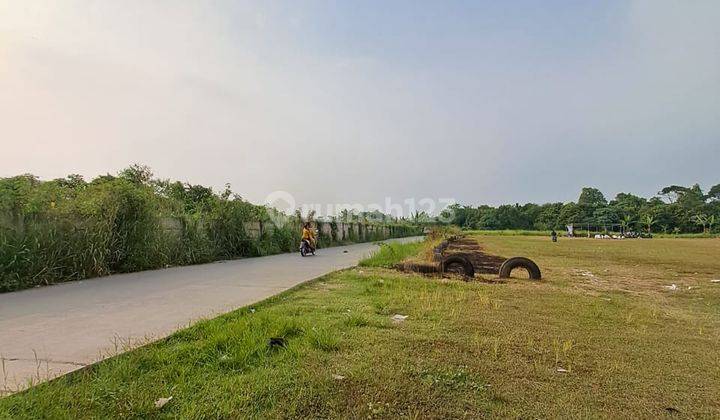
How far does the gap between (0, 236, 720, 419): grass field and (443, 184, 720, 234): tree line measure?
77.3 meters

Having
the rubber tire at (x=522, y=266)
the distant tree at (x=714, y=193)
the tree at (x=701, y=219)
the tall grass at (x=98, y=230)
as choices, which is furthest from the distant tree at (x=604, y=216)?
the tall grass at (x=98, y=230)

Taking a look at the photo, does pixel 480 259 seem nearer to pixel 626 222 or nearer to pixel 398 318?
pixel 398 318

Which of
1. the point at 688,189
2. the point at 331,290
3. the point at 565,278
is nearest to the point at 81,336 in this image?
the point at 331,290

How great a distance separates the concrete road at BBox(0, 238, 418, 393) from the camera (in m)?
2.74

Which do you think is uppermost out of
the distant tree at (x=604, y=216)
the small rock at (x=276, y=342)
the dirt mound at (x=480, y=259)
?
the distant tree at (x=604, y=216)

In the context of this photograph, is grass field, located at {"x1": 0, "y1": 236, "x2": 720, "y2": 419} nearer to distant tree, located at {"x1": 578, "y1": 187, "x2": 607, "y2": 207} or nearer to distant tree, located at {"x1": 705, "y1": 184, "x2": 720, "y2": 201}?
distant tree, located at {"x1": 578, "y1": 187, "x2": 607, "y2": 207}

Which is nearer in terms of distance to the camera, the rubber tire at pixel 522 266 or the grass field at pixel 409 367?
the grass field at pixel 409 367

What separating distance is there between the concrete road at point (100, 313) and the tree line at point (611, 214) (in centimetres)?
7584

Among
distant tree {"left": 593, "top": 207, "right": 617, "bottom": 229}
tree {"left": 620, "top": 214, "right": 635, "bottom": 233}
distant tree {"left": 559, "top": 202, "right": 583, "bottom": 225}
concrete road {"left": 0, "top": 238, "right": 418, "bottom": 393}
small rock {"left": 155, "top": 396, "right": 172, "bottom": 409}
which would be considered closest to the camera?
small rock {"left": 155, "top": 396, "right": 172, "bottom": 409}

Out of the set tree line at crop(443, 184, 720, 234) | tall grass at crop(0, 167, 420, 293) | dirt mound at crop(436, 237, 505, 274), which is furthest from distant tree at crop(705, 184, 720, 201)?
tall grass at crop(0, 167, 420, 293)

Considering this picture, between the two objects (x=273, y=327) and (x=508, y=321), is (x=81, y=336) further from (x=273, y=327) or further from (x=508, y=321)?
(x=508, y=321)

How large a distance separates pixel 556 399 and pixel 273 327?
2183 mm

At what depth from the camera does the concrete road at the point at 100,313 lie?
2.74 meters

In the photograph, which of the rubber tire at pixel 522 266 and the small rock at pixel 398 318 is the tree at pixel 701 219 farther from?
the small rock at pixel 398 318
